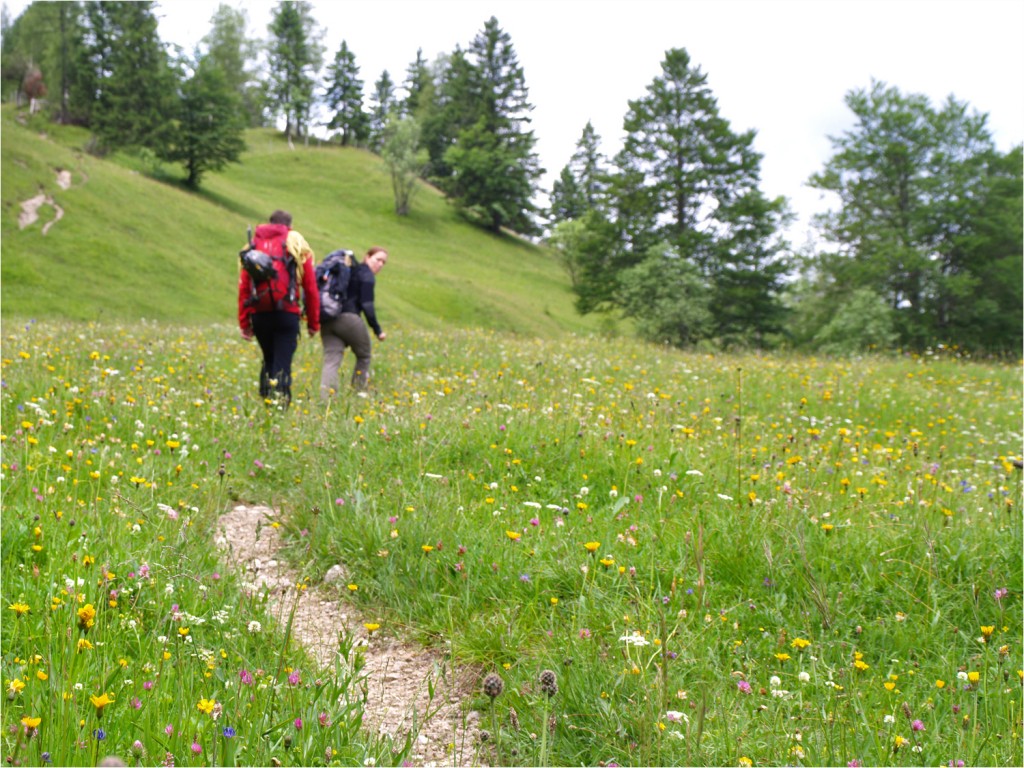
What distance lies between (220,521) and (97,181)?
39573 mm

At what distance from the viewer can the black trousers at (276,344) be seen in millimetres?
8414

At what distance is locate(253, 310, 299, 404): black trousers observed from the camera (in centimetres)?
841

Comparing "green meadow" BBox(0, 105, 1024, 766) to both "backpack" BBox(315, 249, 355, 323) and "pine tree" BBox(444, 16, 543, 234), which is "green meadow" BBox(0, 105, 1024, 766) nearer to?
"backpack" BBox(315, 249, 355, 323)

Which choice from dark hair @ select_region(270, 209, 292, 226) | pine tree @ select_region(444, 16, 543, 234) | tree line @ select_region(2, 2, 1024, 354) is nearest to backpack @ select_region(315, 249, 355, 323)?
dark hair @ select_region(270, 209, 292, 226)

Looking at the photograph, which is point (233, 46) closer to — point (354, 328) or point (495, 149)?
point (495, 149)

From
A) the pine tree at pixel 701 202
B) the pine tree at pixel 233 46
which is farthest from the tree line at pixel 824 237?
the pine tree at pixel 233 46

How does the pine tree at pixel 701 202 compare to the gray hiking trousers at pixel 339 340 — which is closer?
the gray hiking trousers at pixel 339 340

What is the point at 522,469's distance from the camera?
5.67 m

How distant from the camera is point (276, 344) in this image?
848 centimetres

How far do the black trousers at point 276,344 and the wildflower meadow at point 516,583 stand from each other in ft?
2.18

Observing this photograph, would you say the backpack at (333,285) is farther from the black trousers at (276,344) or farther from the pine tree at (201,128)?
the pine tree at (201,128)

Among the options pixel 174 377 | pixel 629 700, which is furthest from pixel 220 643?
pixel 174 377

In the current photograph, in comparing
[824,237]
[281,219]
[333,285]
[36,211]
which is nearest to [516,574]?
[281,219]

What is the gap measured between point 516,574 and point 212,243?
1568 inches
